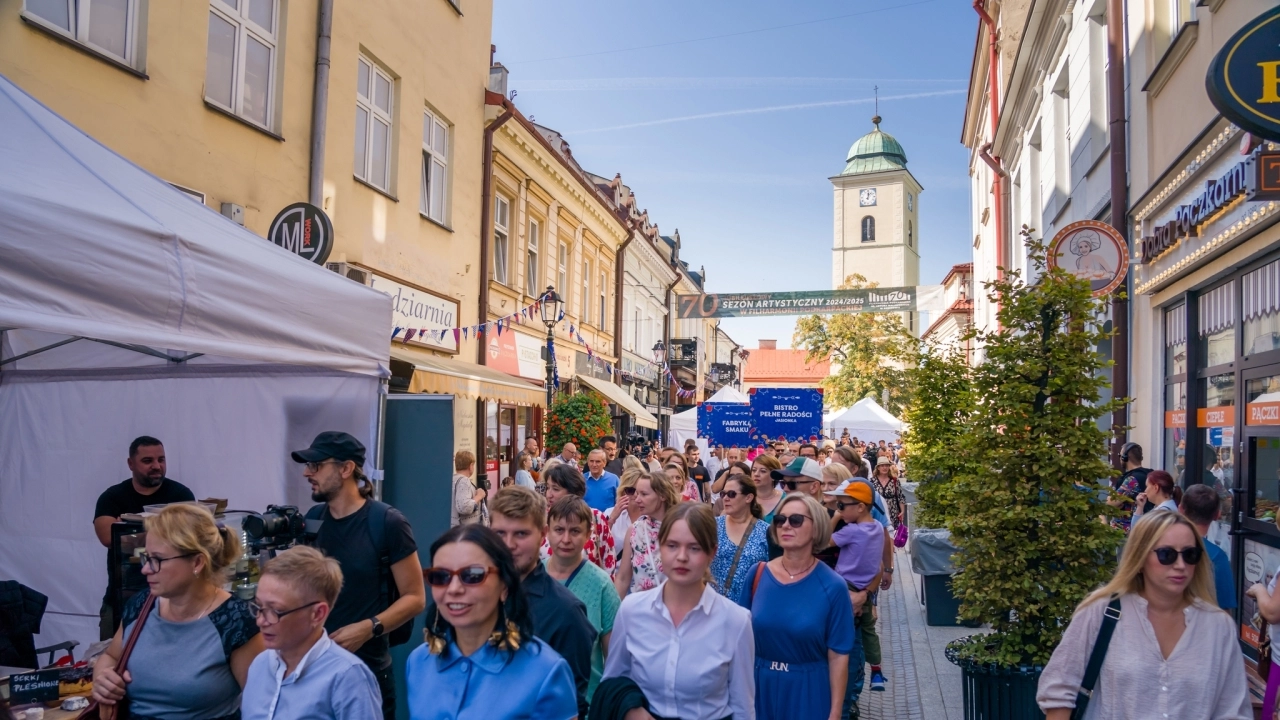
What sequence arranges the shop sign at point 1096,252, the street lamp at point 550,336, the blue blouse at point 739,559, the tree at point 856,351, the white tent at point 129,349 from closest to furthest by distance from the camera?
the white tent at point 129,349
the blue blouse at point 739,559
the shop sign at point 1096,252
the street lamp at point 550,336
the tree at point 856,351

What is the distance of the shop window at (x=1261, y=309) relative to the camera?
746 cm

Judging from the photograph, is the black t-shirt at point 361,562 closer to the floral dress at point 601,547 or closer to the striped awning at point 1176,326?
the floral dress at point 601,547

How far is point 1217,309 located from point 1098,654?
6772mm

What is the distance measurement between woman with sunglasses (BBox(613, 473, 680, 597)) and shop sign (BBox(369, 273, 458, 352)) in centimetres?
779

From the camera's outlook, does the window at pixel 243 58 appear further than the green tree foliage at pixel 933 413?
No

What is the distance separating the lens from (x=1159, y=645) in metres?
3.45

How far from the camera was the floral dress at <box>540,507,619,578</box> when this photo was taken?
6.00 metres

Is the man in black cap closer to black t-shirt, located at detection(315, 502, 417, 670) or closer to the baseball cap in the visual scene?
black t-shirt, located at detection(315, 502, 417, 670)

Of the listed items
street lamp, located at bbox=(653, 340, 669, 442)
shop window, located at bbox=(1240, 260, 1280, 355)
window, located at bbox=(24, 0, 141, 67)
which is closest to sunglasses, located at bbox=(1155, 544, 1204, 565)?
shop window, located at bbox=(1240, 260, 1280, 355)

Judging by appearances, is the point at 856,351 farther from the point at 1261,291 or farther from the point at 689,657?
the point at 689,657

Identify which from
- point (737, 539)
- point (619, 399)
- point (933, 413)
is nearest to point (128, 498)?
point (737, 539)

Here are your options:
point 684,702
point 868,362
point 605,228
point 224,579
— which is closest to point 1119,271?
point 684,702

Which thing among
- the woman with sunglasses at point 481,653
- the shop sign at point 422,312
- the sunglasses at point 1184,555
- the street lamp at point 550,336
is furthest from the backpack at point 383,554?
the street lamp at point 550,336

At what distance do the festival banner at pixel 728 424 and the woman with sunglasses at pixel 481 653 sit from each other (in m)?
14.7
